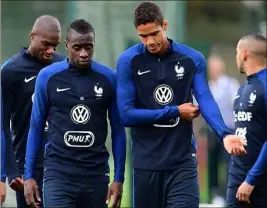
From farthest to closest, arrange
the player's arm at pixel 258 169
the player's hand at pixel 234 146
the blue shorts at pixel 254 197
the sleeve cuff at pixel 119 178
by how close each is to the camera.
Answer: the blue shorts at pixel 254 197
the player's arm at pixel 258 169
the sleeve cuff at pixel 119 178
the player's hand at pixel 234 146

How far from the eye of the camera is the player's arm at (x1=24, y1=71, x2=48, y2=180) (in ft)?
28.6

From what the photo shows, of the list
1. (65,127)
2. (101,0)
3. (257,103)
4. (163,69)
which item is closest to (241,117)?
(257,103)

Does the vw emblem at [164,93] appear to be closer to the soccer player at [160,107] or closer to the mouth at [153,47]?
the soccer player at [160,107]

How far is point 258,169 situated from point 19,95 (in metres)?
2.39

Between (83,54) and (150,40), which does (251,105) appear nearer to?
(150,40)

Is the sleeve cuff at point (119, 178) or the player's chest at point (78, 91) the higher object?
the player's chest at point (78, 91)

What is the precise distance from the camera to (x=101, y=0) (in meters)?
15.0

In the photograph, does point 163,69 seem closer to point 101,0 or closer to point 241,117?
point 241,117

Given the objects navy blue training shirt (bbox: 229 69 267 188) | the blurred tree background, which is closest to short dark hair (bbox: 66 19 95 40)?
navy blue training shirt (bbox: 229 69 267 188)

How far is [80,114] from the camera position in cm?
857

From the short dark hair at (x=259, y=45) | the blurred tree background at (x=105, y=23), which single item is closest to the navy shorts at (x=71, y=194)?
the short dark hair at (x=259, y=45)

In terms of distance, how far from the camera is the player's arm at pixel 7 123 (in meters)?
9.37


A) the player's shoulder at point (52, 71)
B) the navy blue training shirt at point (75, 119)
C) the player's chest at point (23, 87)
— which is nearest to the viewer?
the navy blue training shirt at point (75, 119)

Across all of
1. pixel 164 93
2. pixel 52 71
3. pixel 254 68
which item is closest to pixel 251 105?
pixel 254 68
